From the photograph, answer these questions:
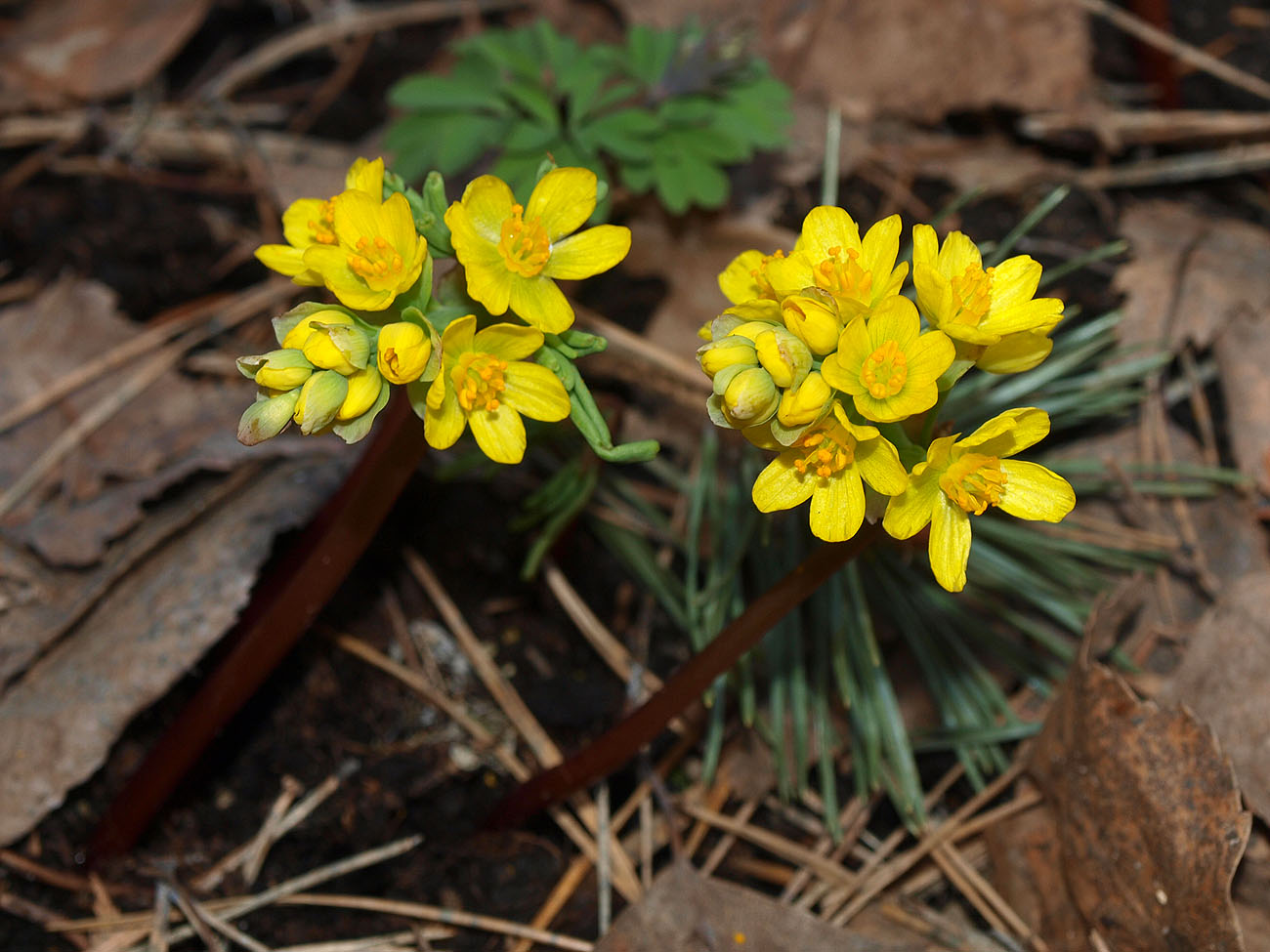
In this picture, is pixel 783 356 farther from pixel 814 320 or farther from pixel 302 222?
pixel 302 222

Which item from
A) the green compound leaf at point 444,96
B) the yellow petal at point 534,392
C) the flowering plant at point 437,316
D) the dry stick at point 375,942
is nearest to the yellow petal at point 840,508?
the flowering plant at point 437,316

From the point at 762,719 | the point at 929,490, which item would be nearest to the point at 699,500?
the point at 762,719

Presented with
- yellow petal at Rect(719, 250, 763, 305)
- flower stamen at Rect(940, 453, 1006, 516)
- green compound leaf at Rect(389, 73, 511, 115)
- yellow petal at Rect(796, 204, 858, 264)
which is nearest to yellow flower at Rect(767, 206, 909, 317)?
yellow petal at Rect(796, 204, 858, 264)

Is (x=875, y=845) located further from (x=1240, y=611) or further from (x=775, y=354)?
(x=775, y=354)

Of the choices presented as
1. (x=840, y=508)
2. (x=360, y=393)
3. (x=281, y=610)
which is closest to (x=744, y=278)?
(x=840, y=508)

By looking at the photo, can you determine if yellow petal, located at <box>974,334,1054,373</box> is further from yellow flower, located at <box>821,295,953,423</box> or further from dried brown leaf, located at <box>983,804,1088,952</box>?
dried brown leaf, located at <box>983,804,1088,952</box>
